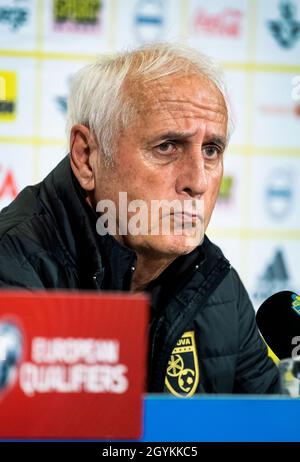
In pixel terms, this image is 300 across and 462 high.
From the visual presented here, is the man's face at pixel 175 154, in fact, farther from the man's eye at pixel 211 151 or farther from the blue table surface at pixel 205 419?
the blue table surface at pixel 205 419

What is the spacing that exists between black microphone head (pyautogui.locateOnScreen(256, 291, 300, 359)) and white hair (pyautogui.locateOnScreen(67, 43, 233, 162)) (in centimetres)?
39

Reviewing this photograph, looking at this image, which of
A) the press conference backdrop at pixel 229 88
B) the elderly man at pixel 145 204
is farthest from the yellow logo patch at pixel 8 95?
the elderly man at pixel 145 204

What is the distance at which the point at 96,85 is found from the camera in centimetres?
138

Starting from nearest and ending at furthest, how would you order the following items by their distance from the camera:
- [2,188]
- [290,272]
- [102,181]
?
[102,181] < [2,188] < [290,272]

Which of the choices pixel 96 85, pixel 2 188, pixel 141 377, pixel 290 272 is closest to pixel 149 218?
pixel 96 85

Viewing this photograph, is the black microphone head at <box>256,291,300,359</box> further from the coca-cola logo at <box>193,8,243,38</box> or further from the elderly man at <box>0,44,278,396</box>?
the coca-cola logo at <box>193,8,243,38</box>

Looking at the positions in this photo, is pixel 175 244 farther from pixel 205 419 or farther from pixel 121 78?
pixel 205 419

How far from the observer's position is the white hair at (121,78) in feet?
4.40

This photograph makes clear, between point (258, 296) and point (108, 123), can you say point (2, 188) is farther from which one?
point (108, 123)

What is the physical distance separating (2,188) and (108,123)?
157 cm

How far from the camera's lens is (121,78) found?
4.42 ft

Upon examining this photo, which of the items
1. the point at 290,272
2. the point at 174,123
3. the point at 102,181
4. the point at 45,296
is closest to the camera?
the point at 45,296

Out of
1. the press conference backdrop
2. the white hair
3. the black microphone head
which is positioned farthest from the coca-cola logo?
the black microphone head

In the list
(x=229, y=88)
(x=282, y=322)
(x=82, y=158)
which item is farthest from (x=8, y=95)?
(x=282, y=322)
